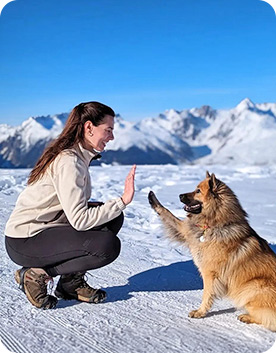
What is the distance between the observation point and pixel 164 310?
2.77 m

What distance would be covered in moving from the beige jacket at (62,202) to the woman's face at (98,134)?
62mm

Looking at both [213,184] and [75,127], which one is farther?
[213,184]

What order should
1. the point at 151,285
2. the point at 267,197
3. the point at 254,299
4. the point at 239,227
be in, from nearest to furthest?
the point at 254,299 < the point at 239,227 < the point at 151,285 < the point at 267,197

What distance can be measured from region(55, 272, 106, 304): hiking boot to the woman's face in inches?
37.9

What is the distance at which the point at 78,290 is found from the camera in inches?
112

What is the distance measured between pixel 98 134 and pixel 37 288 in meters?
1.17

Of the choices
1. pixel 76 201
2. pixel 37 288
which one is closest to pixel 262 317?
pixel 76 201

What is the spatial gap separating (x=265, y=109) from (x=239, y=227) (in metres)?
67.6

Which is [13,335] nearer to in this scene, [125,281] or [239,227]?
[125,281]

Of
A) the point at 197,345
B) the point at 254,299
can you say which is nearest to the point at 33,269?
the point at 197,345

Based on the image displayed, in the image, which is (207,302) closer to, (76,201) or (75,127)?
(76,201)

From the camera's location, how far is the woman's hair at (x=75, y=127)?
2.68m

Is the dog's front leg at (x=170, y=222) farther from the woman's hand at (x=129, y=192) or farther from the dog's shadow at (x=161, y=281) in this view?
the woman's hand at (x=129, y=192)

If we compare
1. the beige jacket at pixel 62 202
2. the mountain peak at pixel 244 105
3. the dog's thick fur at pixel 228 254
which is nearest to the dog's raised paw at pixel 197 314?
the dog's thick fur at pixel 228 254
